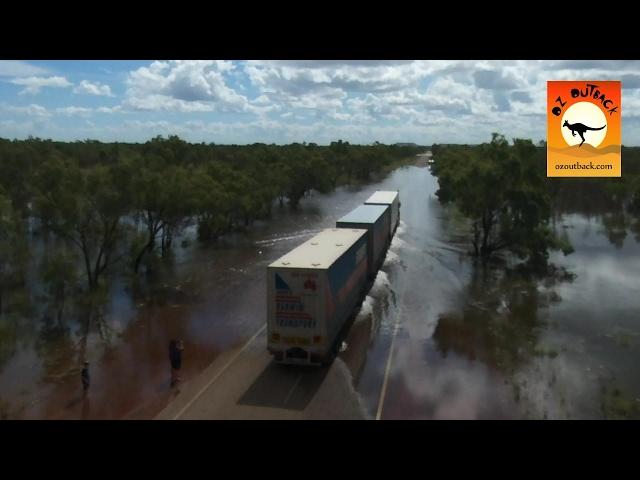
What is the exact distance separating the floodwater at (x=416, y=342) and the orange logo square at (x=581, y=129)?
7589 millimetres

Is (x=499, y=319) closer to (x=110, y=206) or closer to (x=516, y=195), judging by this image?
(x=516, y=195)

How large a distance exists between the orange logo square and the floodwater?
7589 mm

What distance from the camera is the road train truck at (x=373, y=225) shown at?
29516mm

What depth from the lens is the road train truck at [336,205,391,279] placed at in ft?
96.8

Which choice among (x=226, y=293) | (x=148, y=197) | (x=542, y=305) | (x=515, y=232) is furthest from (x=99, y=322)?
(x=515, y=232)

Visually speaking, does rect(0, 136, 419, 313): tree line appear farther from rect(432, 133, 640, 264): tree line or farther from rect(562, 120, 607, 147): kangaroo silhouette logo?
rect(562, 120, 607, 147): kangaroo silhouette logo

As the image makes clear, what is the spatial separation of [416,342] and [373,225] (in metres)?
8.15

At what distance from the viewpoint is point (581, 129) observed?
18.0 meters

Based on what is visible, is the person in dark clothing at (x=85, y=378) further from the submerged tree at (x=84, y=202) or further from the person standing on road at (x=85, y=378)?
the submerged tree at (x=84, y=202)

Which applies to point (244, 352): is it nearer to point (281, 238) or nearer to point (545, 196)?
point (545, 196)

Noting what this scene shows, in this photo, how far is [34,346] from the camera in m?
23.7

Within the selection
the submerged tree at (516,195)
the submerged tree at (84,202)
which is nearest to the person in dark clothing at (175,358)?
the submerged tree at (84,202)

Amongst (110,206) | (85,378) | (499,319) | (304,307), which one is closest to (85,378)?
(85,378)

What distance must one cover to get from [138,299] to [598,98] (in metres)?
23.7
